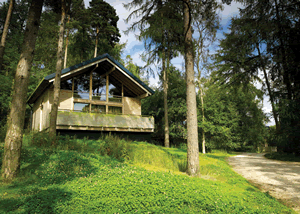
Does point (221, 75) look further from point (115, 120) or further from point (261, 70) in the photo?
point (115, 120)

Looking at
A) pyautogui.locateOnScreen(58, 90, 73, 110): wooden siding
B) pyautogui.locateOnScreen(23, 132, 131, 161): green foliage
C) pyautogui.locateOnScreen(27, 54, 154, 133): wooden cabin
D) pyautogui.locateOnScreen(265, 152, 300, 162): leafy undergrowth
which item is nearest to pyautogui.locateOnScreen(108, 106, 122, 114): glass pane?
pyautogui.locateOnScreen(27, 54, 154, 133): wooden cabin

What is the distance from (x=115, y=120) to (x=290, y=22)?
17518mm

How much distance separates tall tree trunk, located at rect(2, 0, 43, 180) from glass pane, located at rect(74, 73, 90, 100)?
11354 millimetres

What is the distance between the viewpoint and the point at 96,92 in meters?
18.8

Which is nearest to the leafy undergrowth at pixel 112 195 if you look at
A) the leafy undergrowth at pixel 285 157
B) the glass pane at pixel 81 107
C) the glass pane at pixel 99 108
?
the leafy undergrowth at pixel 285 157

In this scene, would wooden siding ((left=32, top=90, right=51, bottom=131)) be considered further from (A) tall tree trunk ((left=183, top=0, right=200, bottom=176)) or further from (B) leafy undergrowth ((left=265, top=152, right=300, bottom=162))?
(B) leafy undergrowth ((left=265, top=152, right=300, bottom=162))

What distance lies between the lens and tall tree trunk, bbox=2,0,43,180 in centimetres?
600

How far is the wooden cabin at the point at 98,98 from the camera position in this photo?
50.7 ft

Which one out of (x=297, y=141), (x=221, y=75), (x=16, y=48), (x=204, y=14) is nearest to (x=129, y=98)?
(x=221, y=75)

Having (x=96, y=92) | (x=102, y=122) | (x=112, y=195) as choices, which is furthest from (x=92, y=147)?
(x=96, y=92)

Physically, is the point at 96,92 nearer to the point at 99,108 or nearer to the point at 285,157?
the point at 99,108

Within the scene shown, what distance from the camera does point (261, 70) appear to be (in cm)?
1834

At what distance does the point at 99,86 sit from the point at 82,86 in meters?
1.70

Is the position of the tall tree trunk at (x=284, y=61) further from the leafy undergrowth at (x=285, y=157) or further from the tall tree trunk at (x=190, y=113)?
the tall tree trunk at (x=190, y=113)
